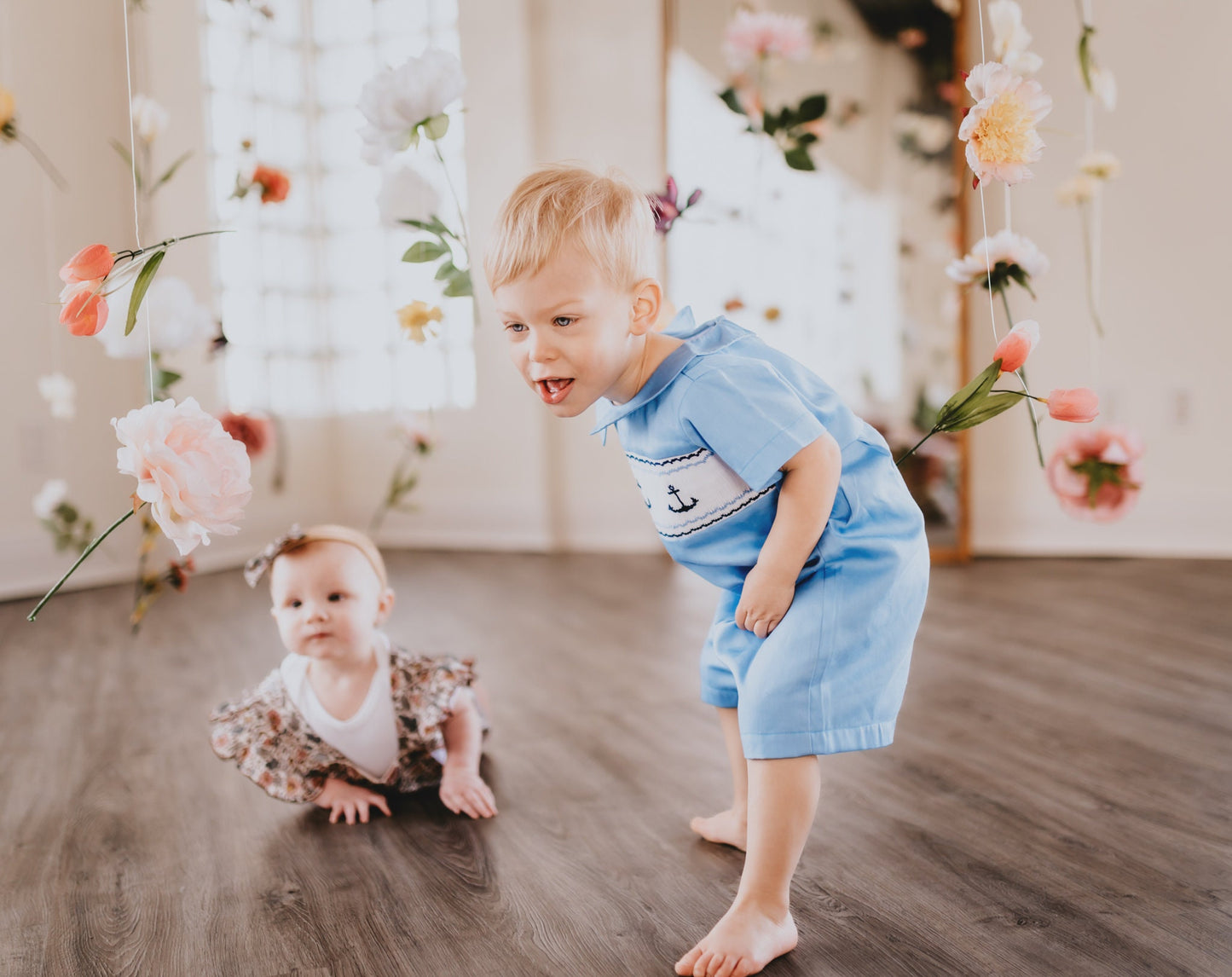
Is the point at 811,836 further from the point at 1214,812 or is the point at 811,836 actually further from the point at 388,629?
the point at 388,629

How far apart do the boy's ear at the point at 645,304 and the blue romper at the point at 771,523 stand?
4cm

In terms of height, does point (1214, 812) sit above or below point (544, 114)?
below

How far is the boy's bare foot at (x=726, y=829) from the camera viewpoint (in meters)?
1.19

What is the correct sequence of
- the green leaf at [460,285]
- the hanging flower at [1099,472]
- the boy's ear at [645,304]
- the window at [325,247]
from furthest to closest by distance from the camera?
the window at [325,247] → the hanging flower at [1099,472] → the green leaf at [460,285] → the boy's ear at [645,304]

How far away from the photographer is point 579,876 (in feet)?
3.74

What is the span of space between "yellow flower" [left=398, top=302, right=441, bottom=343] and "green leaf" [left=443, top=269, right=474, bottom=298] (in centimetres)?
3

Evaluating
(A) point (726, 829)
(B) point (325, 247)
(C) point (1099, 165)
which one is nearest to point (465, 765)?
(A) point (726, 829)

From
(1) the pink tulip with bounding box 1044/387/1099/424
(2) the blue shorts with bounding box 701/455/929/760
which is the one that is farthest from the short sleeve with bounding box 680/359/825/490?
(1) the pink tulip with bounding box 1044/387/1099/424

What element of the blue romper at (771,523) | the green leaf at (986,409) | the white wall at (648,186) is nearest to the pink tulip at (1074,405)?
the green leaf at (986,409)

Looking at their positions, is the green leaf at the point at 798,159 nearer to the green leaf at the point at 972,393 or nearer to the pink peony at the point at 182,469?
the green leaf at the point at 972,393

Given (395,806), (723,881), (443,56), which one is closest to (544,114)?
(443,56)

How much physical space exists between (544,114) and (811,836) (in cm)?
Answer: 302

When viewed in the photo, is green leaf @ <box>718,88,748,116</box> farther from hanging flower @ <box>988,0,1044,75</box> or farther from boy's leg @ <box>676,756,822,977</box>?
boy's leg @ <box>676,756,822,977</box>

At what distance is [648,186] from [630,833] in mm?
2615
